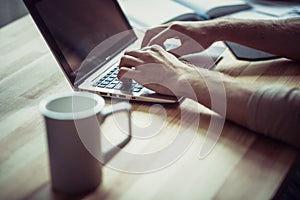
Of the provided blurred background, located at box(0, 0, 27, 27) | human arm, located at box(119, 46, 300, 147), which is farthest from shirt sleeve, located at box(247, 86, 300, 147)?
blurred background, located at box(0, 0, 27, 27)

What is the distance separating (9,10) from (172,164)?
67.4 inches

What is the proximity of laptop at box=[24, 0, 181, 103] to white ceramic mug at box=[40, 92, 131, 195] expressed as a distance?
26cm

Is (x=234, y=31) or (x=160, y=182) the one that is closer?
(x=160, y=182)

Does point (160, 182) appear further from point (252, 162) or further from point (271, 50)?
point (271, 50)

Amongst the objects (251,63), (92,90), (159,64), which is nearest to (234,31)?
(251,63)

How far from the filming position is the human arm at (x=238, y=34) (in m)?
1.20

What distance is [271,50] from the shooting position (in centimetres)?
120

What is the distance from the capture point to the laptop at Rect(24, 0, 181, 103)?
1040 millimetres

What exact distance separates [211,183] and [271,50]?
53cm

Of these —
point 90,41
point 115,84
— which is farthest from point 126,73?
point 90,41

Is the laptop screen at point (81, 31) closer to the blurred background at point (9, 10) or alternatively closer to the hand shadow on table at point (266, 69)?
the hand shadow on table at point (266, 69)

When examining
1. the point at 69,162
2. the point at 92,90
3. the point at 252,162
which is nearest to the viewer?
the point at 69,162

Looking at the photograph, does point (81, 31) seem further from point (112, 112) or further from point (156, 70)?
point (112, 112)

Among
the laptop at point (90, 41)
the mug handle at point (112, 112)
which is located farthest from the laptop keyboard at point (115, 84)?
the mug handle at point (112, 112)
